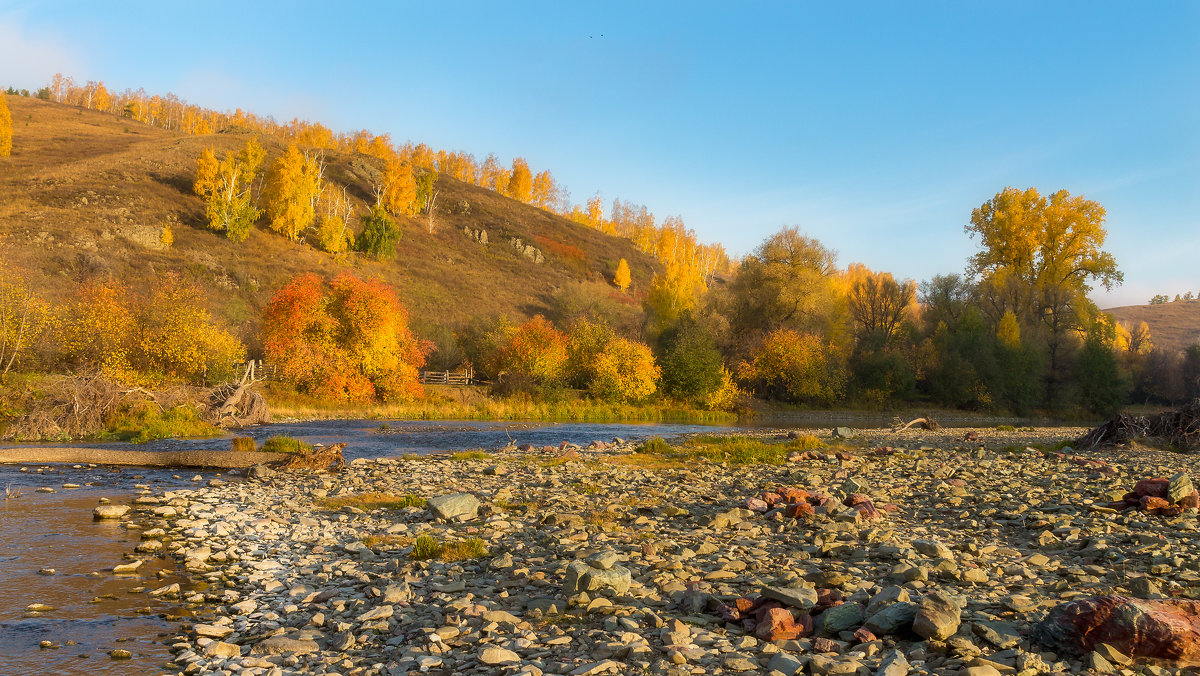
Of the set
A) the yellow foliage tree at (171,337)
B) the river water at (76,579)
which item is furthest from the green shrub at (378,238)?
the river water at (76,579)

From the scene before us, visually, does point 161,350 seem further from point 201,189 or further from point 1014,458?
point 201,189

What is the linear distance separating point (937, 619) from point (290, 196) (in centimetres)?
9922

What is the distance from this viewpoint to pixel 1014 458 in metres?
21.5

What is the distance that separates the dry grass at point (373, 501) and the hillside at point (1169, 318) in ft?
553

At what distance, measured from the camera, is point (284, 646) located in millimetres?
6555

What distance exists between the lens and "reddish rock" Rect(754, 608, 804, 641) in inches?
243

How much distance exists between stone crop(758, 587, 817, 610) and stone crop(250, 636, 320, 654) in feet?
14.7

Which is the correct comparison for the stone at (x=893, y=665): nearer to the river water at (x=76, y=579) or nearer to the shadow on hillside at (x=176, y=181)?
the river water at (x=76, y=579)

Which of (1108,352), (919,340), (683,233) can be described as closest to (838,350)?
(919,340)

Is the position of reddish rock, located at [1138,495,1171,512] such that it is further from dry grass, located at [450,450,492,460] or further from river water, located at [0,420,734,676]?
dry grass, located at [450,450,492,460]

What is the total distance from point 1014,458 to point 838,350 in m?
41.9

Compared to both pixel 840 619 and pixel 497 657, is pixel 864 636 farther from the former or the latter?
pixel 497 657

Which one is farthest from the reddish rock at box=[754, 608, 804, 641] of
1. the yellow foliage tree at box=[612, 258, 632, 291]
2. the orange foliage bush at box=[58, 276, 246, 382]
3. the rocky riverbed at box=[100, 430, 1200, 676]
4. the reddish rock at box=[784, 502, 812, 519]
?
the yellow foliage tree at box=[612, 258, 632, 291]

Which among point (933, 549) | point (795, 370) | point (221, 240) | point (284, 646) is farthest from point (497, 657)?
point (221, 240)
